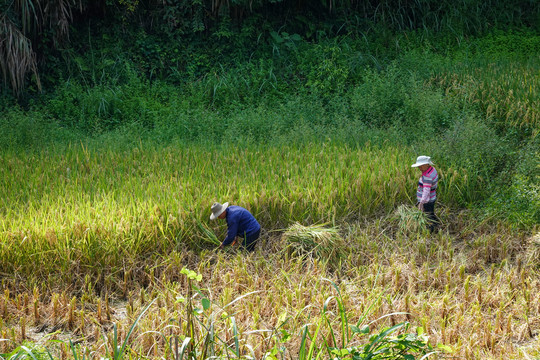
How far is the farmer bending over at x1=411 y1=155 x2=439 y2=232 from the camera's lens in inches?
191

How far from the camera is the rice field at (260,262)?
11.1ft

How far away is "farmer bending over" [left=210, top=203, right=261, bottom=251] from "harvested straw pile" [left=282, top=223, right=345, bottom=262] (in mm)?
306

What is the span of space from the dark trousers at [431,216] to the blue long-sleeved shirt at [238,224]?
65.9 inches

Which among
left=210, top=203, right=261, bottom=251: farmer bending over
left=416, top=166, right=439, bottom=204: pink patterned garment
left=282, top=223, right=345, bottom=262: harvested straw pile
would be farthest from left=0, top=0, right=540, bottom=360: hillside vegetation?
left=416, top=166, right=439, bottom=204: pink patterned garment

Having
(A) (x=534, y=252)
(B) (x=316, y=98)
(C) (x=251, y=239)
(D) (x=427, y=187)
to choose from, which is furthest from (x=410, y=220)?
(B) (x=316, y=98)

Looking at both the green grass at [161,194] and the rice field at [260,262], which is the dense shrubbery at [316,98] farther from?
the rice field at [260,262]

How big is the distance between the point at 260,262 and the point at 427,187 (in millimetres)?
1716

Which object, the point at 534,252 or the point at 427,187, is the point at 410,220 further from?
the point at 534,252

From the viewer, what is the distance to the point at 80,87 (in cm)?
940

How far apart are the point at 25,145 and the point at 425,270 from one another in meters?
5.61

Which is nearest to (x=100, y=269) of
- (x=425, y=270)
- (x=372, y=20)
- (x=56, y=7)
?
(x=425, y=270)

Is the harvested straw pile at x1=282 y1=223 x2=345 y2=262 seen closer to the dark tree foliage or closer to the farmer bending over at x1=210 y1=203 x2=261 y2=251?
the farmer bending over at x1=210 y1=203 x2=261 y2=251

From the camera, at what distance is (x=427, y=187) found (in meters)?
4.86

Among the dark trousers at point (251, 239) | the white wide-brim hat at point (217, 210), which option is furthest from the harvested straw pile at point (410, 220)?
the white wide-brim hat at point (217, 210)
